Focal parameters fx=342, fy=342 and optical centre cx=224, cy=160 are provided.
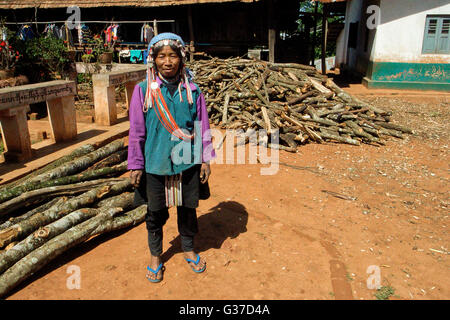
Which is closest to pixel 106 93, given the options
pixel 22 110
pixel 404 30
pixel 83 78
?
pixel 22 110

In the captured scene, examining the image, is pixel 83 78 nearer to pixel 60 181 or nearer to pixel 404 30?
pixel 60 181

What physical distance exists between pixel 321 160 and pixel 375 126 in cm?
210

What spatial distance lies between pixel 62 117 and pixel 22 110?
30.1 inches

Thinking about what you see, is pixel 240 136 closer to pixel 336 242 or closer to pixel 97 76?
pixel 97 76

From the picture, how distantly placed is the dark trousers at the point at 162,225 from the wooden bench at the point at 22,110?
265cm

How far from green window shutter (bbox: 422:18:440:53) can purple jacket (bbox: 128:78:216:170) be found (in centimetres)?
1275

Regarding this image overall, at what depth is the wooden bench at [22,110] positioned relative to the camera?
14.1ft

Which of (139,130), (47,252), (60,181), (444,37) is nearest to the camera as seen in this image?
(139,130)

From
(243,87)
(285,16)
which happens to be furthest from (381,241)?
(285,16)

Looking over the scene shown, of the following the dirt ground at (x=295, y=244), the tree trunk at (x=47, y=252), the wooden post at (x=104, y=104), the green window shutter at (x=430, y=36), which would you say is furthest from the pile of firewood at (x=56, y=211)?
the green window shutter at (x=430, y=36)

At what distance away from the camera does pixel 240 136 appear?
23.3 ft

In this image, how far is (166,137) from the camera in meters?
2.70
